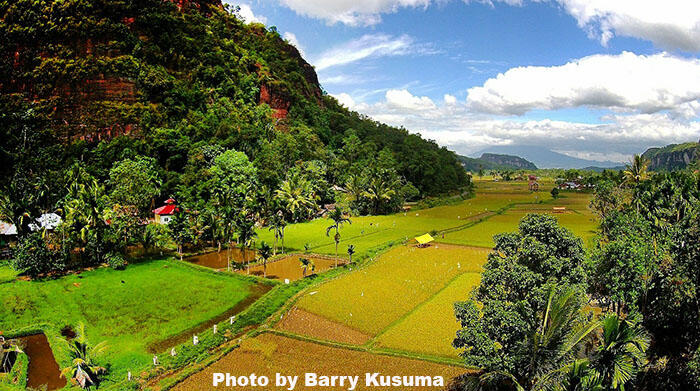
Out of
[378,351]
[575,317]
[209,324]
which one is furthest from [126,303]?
[575,317]

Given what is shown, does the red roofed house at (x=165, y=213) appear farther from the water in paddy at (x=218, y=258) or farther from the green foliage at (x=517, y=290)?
the green foliage at (x=517, y=290)

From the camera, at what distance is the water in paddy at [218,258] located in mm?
36019

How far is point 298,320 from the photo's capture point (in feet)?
78.4

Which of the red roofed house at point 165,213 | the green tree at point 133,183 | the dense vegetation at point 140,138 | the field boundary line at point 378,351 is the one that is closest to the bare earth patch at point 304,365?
the field boundary line at point 378,351

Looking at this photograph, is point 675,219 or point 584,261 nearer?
point 584,261

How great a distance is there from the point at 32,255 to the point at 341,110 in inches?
3888

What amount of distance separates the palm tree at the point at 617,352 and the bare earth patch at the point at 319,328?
11.4 metres

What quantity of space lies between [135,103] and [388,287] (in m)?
42.8

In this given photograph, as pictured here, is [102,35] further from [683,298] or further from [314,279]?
[683,298]

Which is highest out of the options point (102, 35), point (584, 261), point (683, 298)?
point (102, 35)

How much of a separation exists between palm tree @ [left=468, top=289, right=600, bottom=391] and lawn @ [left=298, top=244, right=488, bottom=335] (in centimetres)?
1060

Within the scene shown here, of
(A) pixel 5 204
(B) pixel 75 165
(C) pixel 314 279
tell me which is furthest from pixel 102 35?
(C) pixel 314 279

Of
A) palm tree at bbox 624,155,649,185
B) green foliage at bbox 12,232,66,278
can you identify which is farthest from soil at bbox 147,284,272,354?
palm tree at bbox 624,155,649,185

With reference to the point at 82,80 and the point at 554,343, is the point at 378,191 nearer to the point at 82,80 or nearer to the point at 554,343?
the point at 82,80
